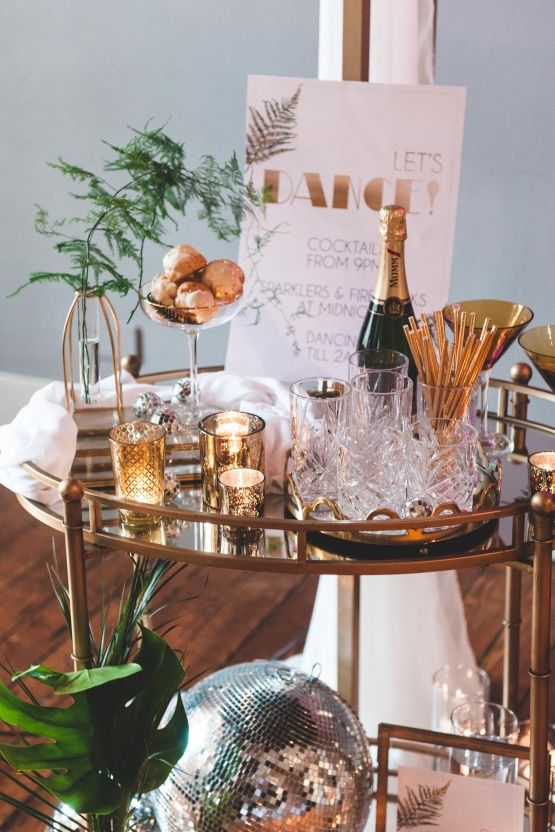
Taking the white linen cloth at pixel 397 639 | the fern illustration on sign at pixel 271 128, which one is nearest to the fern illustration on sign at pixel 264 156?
the fern illustration on sign at pixel 271 128

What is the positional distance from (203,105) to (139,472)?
167 cm

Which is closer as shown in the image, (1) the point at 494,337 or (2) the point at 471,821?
(1) the point at 494,337

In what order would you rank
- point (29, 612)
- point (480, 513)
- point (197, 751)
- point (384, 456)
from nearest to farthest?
point (480, 513) → point (384, 456) → point (197, 751) → point (29, 612)

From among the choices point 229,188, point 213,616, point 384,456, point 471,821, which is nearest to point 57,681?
point 384,456

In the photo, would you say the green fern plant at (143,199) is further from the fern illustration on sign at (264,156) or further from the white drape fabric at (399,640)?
the white drape fabric at (399,640)

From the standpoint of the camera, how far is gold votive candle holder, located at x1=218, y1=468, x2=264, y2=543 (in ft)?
3.58

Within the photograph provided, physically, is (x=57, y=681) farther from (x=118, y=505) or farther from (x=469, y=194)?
(x=469, y=194)

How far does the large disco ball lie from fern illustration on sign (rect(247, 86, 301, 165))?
2.13ft

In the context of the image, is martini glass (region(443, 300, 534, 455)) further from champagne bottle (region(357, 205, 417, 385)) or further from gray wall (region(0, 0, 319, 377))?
gray wall (region(0, 0, 319, 377))

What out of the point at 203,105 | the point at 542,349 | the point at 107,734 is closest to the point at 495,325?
the point at 542,349

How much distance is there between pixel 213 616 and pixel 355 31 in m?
1.30

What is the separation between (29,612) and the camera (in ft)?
7.37

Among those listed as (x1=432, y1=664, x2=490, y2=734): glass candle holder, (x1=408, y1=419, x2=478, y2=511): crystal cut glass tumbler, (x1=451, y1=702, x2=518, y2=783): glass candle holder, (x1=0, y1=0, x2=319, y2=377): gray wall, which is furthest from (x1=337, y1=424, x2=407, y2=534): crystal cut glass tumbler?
(x1=0, y1=0, x2=319, y2=377): gray wall

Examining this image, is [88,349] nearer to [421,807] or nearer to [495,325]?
[495,325]
